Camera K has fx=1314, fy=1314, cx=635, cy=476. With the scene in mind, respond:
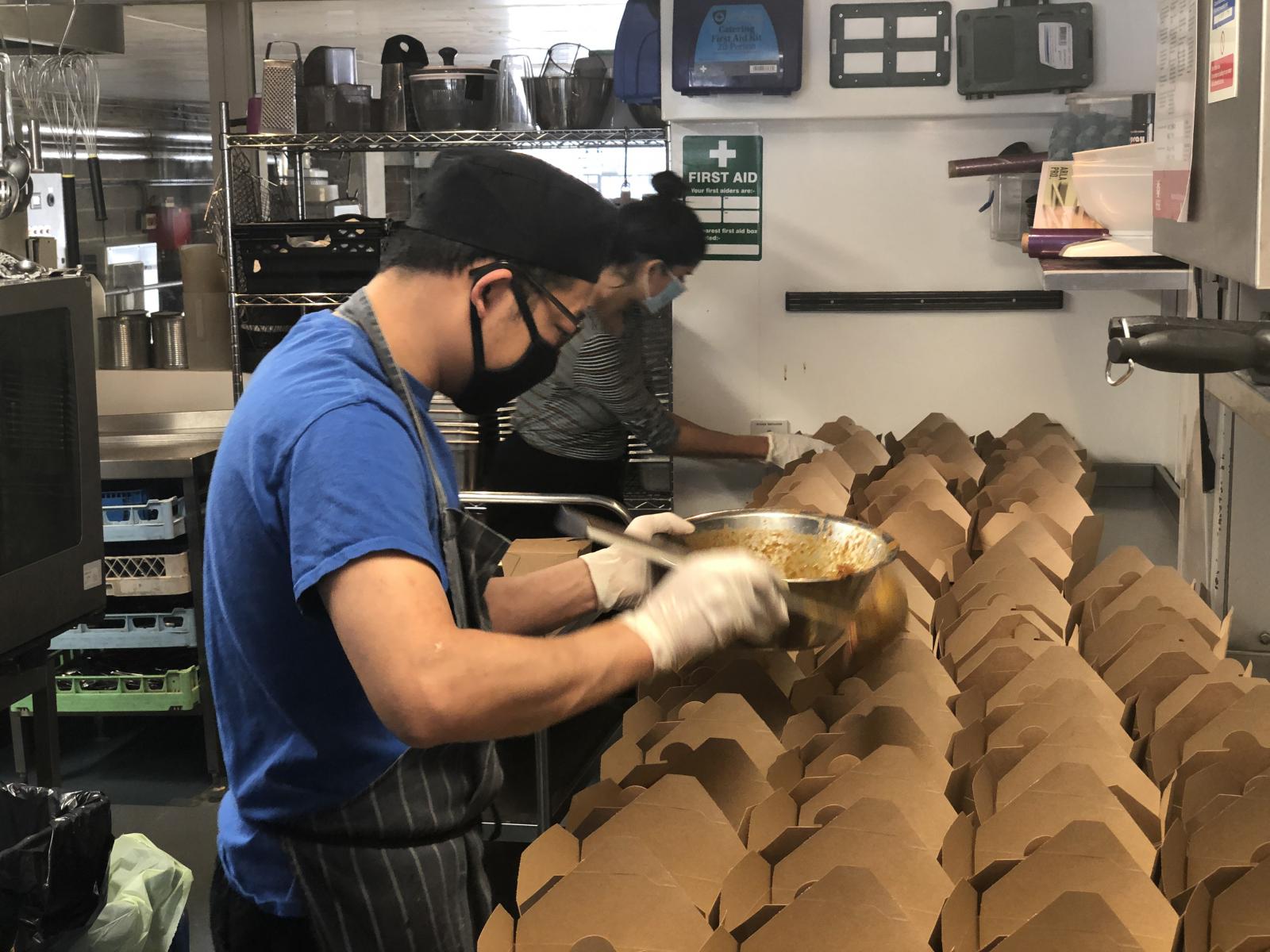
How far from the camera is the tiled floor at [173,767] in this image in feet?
9.77

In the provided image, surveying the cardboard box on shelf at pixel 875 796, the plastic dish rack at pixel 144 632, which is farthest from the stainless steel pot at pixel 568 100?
the cardboard box on shelf at pixel 875 796

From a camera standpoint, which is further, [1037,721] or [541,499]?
[541,499]

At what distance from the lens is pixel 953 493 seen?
102 inches

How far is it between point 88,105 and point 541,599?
3.18 m

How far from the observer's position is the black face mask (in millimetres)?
1406

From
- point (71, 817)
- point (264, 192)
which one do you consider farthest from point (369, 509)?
point (264, 192)

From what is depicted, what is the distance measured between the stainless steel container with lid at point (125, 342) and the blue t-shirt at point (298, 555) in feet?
10.1

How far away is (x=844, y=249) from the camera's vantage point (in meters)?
3.45

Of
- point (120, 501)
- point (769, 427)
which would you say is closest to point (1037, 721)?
point (769, 427)

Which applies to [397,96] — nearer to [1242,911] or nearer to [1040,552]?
[1040,552]

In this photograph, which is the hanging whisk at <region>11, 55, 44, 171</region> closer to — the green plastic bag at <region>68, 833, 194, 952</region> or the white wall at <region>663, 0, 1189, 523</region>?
the white wall at <region>663, 0, 1189, 523</region>

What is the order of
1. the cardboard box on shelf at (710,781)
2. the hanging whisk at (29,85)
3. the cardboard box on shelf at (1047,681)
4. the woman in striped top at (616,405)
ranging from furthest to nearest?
1. the hanging whisk at (29,85)
2. the woman in striped top at (616,405)
3. the cardboard box on shelf at (1047,681)
4. the cardboard box on shelf at (710,781)

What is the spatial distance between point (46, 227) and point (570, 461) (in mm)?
1989

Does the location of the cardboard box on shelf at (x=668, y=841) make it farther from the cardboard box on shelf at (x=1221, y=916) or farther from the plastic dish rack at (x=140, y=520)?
the plastic dish rack at (x=140, y=520)
